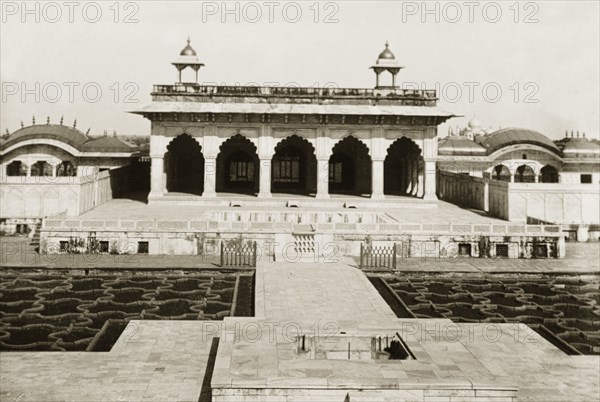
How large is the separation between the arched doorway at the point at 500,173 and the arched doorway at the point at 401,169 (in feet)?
23.3

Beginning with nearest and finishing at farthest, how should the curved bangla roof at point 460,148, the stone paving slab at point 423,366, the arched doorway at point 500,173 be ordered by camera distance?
the stone paving slab at point 423,366 → the curved bangla roof at point 460,148 → the arched doorway at point 500,173

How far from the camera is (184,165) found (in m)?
31.3

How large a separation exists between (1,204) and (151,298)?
12.0 m

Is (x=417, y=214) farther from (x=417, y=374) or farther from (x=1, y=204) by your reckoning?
(x=417, y=374)

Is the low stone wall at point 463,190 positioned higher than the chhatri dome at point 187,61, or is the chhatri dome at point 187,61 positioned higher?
the chhatri dome at point 187,61

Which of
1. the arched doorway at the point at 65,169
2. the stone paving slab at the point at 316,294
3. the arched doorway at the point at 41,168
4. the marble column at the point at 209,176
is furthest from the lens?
the arched doorway at the point at 65,169

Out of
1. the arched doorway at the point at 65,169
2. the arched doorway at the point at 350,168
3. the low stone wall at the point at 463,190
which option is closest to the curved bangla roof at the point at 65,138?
the arched doorway at the point at 65,169

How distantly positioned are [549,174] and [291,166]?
13.7m

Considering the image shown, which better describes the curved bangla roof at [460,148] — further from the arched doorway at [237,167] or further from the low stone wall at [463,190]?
the arched doorway at [237,167]

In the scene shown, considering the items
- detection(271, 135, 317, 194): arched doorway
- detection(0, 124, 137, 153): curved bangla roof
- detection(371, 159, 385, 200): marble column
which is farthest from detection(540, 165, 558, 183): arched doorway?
detection(0, 124, 137, 153): curved bangla roof

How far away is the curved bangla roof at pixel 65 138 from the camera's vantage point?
1251 inches

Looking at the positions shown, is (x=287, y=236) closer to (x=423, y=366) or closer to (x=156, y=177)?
(x=156, y=177)

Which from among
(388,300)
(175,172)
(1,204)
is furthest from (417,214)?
(1,204)

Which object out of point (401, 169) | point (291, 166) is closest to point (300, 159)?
point (291, 166)
